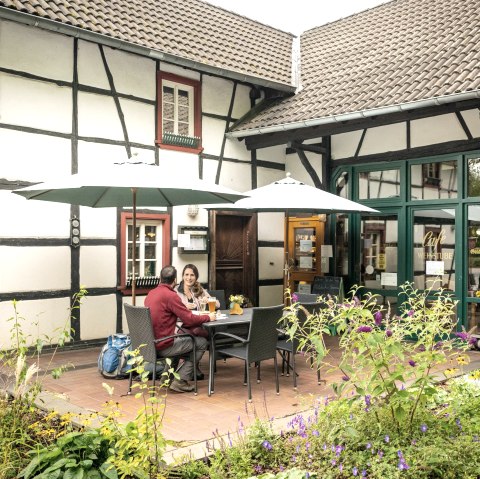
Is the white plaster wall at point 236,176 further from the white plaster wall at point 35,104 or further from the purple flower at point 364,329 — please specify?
the purple flower at point 364,329

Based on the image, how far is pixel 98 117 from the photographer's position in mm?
8297

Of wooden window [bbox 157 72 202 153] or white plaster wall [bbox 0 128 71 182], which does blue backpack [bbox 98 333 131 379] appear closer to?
white plaster wall [bbox 0 128 71 182]

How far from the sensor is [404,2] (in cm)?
1152

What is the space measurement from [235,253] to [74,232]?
3.15m

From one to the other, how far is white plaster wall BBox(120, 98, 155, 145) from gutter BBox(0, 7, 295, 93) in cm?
74

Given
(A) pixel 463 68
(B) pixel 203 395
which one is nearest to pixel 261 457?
(B) pixel 203 395

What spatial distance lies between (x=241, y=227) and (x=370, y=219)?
7.35ft

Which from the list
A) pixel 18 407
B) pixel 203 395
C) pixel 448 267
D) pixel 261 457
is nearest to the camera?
pixel 261 457

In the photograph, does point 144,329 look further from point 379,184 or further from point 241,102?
point 241,102

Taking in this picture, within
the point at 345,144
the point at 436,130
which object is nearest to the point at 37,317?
the point at 345,144

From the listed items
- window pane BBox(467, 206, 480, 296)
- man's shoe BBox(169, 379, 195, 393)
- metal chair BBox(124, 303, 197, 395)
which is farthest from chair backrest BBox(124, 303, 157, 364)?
window pane BBox(467, 206, 480, 296)

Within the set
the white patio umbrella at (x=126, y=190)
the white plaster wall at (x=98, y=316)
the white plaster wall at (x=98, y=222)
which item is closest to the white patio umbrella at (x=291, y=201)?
the white patio umbrella at (x=126, y=190)

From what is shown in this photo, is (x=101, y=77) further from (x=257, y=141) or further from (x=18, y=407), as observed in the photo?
(x=18, y=407)

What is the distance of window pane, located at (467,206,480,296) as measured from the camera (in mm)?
8217
